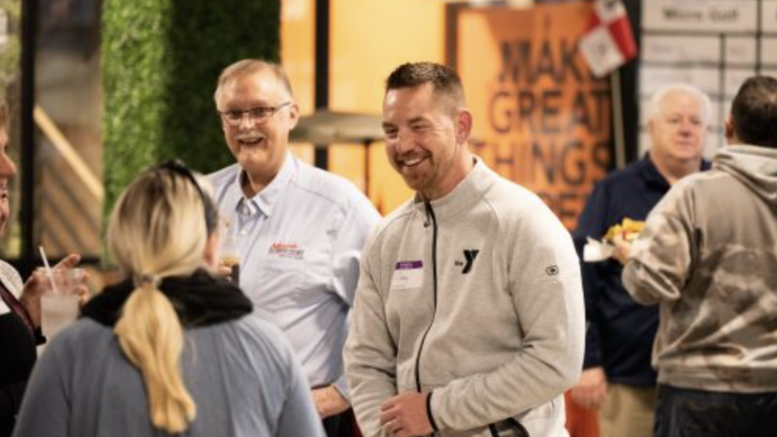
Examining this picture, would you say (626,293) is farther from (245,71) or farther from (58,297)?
(58,297)

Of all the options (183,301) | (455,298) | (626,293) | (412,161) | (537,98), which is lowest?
(626,293)

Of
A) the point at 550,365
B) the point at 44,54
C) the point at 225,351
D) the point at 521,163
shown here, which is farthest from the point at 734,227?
the point at 44,54

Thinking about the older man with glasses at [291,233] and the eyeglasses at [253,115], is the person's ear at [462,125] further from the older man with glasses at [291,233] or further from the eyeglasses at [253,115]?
the eyeglasses at [253,115]

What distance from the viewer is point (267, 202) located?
411 centimetres

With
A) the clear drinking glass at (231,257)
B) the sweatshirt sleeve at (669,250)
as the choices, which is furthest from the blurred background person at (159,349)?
the sweatshirt sleeve at (669,250)

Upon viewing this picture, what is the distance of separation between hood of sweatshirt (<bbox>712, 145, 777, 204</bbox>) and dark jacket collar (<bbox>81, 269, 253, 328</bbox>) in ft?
6.49

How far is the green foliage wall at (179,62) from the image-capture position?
25.5 ft

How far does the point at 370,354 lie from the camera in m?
3.52

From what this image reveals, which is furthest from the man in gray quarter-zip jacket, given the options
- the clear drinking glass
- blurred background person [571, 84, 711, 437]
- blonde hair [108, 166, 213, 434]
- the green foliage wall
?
the green foliage wall

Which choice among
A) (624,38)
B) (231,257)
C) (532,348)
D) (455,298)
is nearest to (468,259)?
(455,298)

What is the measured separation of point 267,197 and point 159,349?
1672mm

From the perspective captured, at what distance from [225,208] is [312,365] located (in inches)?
21.1

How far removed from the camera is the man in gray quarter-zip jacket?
3.26m

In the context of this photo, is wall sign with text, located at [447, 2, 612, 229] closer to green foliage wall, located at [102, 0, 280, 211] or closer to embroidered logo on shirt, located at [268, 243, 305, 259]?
green foliage wall, located at [102, 0, 280, 211]
